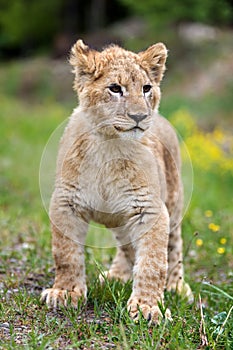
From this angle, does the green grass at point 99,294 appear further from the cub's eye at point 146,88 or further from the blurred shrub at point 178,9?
the blurred shrub at point 178,9

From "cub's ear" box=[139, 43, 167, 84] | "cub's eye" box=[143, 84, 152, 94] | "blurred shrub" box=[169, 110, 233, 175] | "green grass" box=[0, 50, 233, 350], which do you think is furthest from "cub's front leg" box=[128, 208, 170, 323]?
"blurred shrub" box=[169, 110, 233, 175]

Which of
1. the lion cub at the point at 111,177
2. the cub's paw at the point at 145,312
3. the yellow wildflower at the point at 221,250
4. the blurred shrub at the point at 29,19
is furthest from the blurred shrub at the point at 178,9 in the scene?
the cub's paw at the point at 145,312

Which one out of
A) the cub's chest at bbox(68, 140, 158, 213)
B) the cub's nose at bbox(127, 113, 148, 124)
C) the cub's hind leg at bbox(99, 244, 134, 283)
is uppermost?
the cub's nose at bbox(127, 113, 148, 124)

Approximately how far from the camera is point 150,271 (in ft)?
14.9

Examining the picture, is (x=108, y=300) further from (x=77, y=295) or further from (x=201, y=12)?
(x=201, y=12)

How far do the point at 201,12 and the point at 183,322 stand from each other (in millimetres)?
19893

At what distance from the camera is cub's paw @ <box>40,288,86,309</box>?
4621 mm

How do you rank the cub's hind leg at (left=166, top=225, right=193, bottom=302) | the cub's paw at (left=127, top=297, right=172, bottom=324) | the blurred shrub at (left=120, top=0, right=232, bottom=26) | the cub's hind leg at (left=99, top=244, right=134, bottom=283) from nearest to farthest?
the cub's paw at (left=127, top=297, right=172, bottom=324)
the cub's hind leg at (left=166, top=225, right=193, bottom=302)
the cub's hind leg at (left=99, top=244, right=134, bottom=283)
the blurred shrub at (left=120, top=0, right=232, bottom=26)

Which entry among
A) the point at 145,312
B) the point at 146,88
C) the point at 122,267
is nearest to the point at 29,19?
the point at 122,267

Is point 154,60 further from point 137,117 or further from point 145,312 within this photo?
point 145,312

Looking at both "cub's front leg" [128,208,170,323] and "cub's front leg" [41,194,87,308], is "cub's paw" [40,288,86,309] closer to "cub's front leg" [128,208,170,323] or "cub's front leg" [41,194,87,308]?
"cub's front leg" [41,194,87,308]

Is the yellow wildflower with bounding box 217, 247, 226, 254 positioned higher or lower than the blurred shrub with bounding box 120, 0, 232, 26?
lower

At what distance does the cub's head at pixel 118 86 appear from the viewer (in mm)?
4434

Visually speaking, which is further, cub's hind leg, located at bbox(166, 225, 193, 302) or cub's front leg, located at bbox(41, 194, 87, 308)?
cub's hind leg, located at bbox(166, 225, 193, 302)
